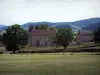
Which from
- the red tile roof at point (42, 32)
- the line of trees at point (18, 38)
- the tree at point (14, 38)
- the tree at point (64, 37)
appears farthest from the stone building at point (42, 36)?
the tree at point (14, 38)

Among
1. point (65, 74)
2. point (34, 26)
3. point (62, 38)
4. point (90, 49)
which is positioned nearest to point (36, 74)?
point (65, 74)

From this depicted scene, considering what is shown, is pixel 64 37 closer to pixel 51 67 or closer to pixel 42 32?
pixel 42 32

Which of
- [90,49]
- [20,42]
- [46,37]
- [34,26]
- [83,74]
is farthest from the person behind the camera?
[34,26]

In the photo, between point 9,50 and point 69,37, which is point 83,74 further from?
point 69,37

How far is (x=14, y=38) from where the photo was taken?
45.2 m

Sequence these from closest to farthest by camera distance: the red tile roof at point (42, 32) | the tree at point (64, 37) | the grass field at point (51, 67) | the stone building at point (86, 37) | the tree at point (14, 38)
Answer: the grass field at point (51, 67) < the tree at point (14, 38) < the stone building at point (86, 37) < the tree at point (64, 37) < the red tile roof at point (42, 32)

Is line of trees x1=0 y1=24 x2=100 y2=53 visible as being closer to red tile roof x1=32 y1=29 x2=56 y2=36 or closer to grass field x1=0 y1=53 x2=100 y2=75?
red tile roof x1=32 y1=29 x2=56 y2=36

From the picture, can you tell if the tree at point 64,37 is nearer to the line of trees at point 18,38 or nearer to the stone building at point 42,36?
the line of trees at point 18,38

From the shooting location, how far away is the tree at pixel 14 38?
44281 mm

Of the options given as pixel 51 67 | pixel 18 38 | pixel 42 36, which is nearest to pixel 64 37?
pixel 18 38

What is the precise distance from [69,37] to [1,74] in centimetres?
4186

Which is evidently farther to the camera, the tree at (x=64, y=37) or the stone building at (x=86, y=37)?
the tree at (x=64, y=37)

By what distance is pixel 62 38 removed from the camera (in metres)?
53.5

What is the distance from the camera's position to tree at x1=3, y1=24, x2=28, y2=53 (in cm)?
4428
